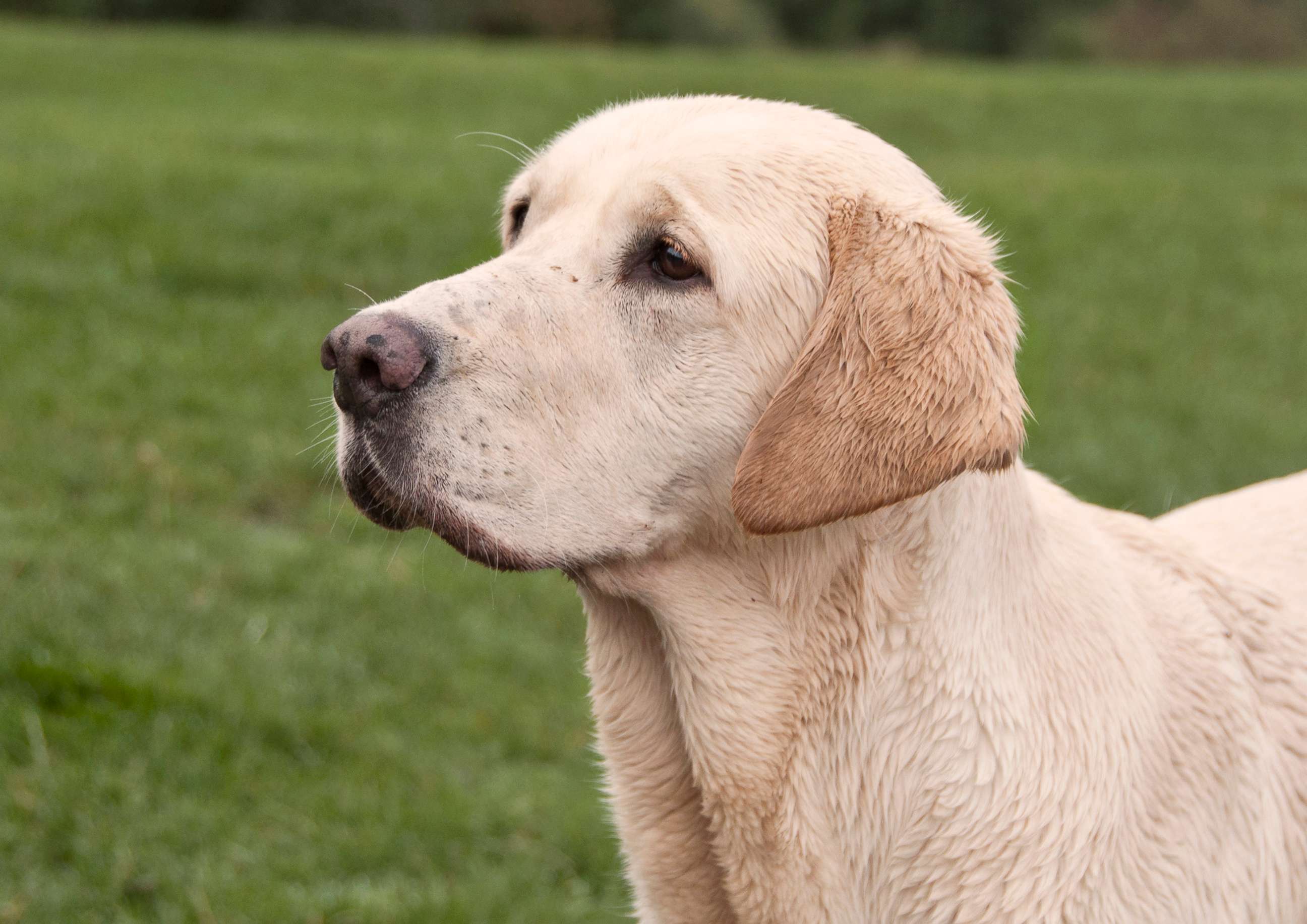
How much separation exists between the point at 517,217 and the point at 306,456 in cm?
431

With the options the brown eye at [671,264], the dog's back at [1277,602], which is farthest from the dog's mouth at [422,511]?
the dog's back at [1277,602]

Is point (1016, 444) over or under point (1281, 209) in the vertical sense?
over

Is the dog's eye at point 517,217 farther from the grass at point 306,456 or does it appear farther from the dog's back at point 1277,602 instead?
the dog's back at point 1277,602

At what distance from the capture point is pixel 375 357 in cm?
243

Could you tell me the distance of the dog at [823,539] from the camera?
2.47 m

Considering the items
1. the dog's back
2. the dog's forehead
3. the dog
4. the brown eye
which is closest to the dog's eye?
the dog's forehead

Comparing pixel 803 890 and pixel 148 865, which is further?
pixel 148 865

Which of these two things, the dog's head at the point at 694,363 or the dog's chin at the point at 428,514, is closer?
the dog's head at the point at 694,363

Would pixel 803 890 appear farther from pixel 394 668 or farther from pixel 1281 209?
pixel 1281 209

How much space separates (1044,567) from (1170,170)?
1423 centimetres

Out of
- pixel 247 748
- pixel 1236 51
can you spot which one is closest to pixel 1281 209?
pixel 247 748

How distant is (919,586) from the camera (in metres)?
2.56

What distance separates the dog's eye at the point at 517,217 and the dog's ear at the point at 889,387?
0.84 m

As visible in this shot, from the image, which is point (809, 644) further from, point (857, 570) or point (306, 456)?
point (306, 456)
